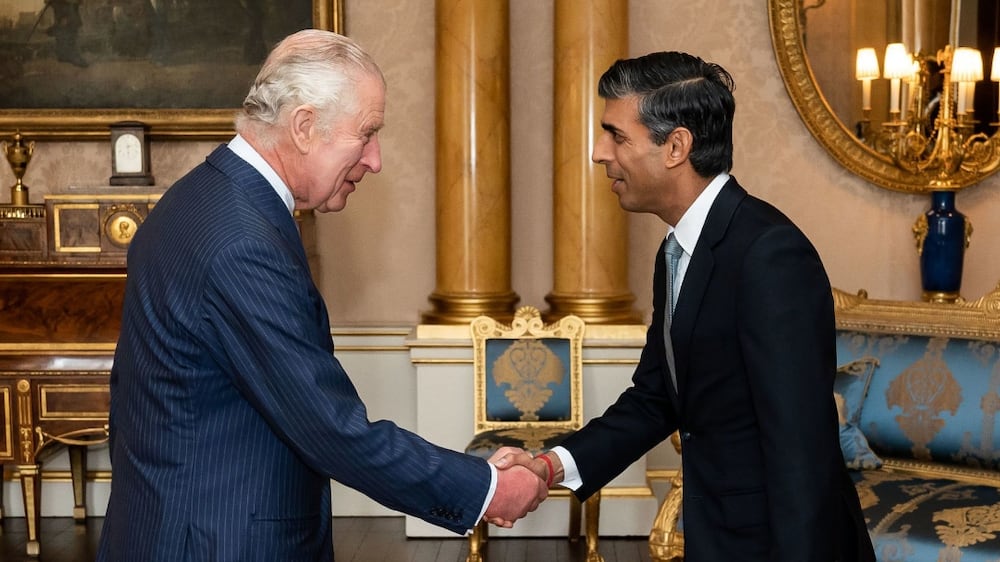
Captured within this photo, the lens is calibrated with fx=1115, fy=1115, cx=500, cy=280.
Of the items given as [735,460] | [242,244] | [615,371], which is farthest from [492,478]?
[615,371]

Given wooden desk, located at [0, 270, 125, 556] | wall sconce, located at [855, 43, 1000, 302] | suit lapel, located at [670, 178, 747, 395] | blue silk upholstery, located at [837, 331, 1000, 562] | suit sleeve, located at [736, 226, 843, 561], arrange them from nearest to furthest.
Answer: suit sleeve, located at [736, 226, 843, 561], suit lapel, located at [670, 178, 747, 395], blue silk upholstery, located at [837, 331, 1000, 562], wooden desk, located at [0, 270, 125, 556], wall sconce, located at [855, 43, 1000, 302]

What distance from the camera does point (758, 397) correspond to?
197 cm

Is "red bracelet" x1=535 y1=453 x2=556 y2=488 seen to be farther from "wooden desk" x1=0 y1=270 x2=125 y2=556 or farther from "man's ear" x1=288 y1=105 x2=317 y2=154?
"wooden desk" x1=0 y1=270 x2=125 y2=556

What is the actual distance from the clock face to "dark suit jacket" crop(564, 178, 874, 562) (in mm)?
3627

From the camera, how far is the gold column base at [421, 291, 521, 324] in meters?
5.36

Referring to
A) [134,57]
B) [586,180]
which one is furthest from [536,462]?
[134,57]

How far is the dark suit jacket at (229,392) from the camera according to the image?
1.85m

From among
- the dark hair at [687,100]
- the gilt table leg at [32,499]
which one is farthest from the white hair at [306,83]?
the gilt table leg at [32,499]

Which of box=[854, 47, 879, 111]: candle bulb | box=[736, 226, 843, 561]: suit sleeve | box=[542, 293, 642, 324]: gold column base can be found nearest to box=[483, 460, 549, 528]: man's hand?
box=[736, 226, 843, 561]: suit sleeve

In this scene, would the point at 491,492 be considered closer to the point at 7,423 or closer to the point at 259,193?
the point at 259,193

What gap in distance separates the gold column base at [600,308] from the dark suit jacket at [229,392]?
11.0 ft

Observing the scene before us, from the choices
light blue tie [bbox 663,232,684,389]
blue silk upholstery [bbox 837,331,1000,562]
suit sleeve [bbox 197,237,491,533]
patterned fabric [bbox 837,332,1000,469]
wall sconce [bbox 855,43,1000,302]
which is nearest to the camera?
suit sleeve [bbox 197,237,491,533]

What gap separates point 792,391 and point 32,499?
403 centimetres

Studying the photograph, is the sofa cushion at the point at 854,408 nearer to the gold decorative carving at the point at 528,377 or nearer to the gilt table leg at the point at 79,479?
the gold decorative carving at the point at 528,377
